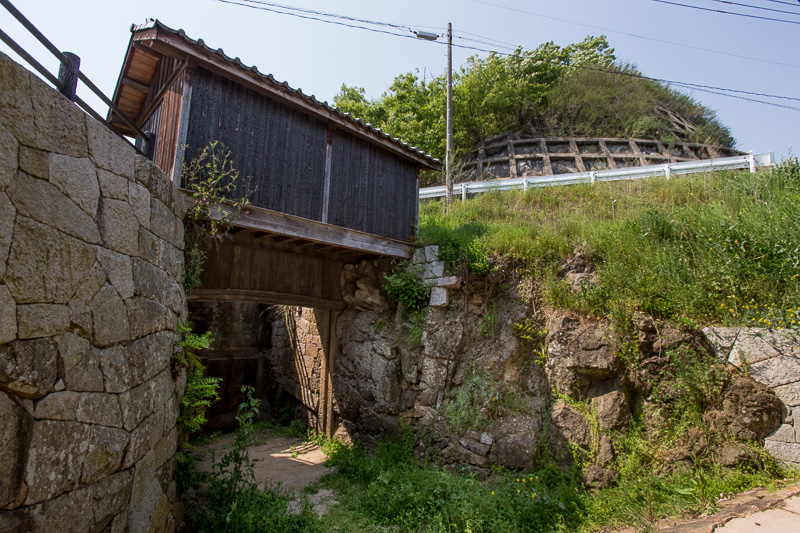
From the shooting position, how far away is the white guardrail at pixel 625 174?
31.3 ft

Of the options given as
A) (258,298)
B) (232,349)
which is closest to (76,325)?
(258,298)

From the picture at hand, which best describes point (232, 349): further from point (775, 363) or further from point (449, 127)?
point (775, 363)

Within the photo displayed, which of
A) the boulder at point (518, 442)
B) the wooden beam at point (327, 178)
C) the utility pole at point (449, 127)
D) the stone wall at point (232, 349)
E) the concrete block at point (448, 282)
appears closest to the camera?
the boulder at point (518, 442)

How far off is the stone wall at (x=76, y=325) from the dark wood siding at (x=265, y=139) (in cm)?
192

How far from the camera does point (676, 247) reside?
6.36 metres

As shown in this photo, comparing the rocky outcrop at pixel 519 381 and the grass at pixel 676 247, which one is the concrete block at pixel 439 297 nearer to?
the rocky outcrop at pixel 519 381

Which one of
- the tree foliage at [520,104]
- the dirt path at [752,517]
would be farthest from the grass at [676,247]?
the tree foliage at [520,104]

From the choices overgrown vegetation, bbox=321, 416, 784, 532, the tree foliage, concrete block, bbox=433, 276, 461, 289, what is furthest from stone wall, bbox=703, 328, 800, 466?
the tree foliage

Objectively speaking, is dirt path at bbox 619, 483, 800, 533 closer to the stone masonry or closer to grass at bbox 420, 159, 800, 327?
grass at bbox 420, 159, 800, 327

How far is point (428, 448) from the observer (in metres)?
7.08

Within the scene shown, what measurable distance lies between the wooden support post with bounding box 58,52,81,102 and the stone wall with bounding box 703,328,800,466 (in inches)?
303

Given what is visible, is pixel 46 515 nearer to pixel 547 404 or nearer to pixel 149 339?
pixel 149 339

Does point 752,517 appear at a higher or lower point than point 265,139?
lower

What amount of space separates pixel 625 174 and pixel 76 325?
1195 cm
